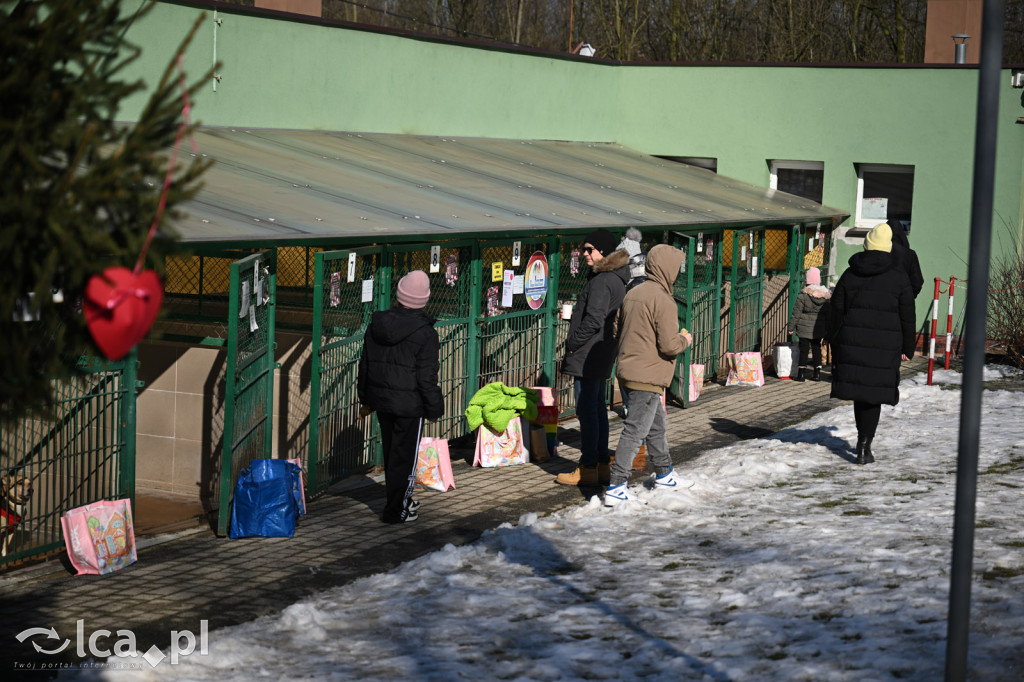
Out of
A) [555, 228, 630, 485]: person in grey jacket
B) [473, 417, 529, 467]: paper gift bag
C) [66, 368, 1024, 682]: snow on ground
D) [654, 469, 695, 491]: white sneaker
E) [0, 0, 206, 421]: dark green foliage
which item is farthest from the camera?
[473, 417, 529, 467]: paper gift bag

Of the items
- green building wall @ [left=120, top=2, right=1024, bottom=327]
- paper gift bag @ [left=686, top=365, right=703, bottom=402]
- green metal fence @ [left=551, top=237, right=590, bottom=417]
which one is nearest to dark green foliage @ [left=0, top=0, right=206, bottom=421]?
green metal fence @ [left=551, top=237, right=590, bottom=417]

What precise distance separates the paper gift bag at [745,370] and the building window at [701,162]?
5489mm

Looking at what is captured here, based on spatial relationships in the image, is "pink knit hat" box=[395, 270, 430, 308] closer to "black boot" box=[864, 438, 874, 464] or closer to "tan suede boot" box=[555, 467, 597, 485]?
"tan suede boot" box=[555, 467, 597, 485]

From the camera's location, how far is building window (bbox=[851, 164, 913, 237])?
19.0 meters

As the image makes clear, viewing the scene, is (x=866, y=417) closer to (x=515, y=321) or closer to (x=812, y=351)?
(x=515, y=321)

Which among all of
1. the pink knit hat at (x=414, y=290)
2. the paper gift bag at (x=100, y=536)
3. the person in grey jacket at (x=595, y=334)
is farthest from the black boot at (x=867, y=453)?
the paper gift bag at (x=100, y=536)

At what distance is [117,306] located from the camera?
3.47 metres

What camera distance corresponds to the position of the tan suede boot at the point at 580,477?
952cm

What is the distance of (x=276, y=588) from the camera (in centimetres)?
690

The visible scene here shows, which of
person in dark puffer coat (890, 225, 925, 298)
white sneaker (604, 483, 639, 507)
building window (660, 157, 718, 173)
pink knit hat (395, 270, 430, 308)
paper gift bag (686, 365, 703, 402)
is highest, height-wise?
building window (660, 157, 718, 173)

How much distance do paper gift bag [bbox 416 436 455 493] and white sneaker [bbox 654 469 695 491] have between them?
1550 mm

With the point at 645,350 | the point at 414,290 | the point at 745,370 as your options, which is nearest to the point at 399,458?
the point at 414,290

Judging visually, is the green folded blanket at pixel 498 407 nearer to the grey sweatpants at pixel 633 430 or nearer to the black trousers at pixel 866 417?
the grey sweatpants at pixel 633 430

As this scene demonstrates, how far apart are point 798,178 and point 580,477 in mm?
11418
